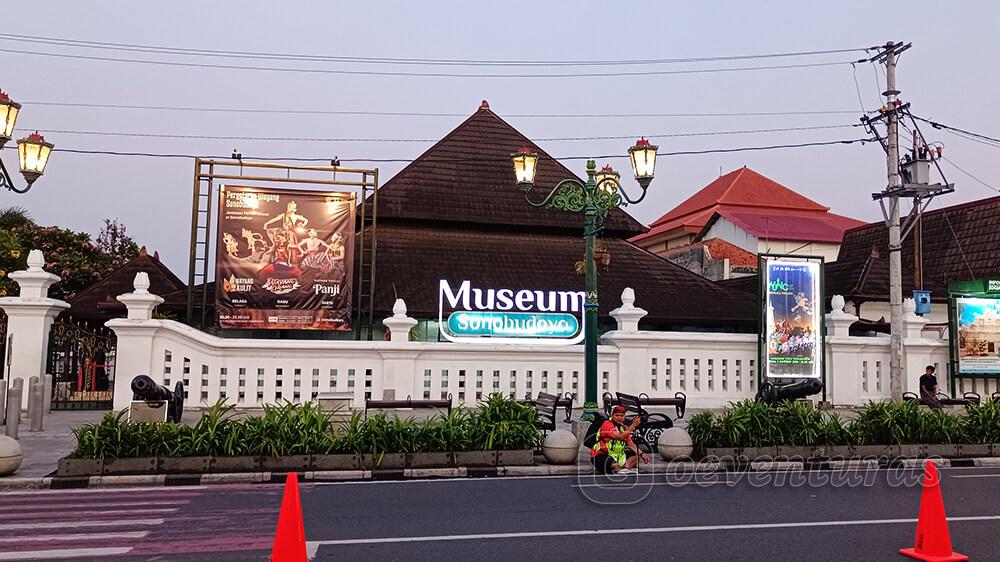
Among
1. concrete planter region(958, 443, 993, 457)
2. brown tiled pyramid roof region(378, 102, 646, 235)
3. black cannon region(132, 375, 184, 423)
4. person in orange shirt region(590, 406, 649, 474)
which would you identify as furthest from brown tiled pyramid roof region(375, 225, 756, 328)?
person in orange shirt region(590, 406, 649, 474)

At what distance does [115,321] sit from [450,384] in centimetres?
780

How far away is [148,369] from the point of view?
18.1 metres

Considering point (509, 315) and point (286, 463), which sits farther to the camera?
point (509, 315)

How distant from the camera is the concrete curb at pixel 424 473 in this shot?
10.9m

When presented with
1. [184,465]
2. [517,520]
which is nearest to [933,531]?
[517,520]

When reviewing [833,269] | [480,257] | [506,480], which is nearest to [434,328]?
[480,257]

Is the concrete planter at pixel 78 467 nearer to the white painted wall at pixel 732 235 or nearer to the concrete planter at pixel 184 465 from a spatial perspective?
the concrete planter at pixel 184 465

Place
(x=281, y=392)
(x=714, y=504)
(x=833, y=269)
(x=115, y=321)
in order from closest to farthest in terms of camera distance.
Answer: (x=714, y=504), (x=115, y=321), (x=281, y=392), (x=833, y=269)

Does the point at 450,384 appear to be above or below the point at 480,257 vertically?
below

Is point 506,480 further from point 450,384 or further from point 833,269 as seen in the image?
point 833,269

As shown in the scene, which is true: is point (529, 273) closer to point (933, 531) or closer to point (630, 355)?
point (630, 355)

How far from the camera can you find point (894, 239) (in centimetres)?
2275

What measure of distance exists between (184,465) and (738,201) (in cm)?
6174

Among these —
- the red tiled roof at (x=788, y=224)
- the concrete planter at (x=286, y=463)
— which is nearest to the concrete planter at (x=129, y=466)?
the concrete planter at (x=286, y=463)
